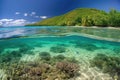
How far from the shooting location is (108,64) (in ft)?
23.2

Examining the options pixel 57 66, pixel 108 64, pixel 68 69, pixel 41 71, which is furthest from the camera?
pixel 108 64

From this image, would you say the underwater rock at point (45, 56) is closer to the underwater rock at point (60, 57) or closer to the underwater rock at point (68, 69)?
the underwater rock at point (60, 57)

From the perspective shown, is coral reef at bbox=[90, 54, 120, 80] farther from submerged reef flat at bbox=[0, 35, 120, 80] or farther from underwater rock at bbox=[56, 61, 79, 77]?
underwater rock at bbox=[56, 61, 79, 77]

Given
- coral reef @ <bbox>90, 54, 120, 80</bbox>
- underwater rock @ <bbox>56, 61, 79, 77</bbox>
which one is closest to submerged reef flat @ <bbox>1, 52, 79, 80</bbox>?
underwater rock @ <bbox>56, 61, 79, 77</bbox>

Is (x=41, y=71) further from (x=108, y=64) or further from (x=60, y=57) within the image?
(x=108, y=64)

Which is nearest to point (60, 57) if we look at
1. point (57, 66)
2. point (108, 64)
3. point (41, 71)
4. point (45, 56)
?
point (45, 56)

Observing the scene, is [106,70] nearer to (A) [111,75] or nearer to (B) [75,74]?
(A) [111,75]

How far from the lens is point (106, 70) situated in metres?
6.62

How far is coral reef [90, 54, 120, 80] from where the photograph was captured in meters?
6.51

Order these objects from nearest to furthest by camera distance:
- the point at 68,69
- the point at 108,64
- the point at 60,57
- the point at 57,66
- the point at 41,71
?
the point at 68,69
the point at 41,71
the point at 57,66
the point at 108,64
the point at 60,57

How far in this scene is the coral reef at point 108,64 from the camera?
21.4ft

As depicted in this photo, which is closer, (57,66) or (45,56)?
→ (57,66)

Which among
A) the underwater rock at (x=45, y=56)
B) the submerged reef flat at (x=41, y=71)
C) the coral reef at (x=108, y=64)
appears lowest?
the coral reef at (x=108, y=64)

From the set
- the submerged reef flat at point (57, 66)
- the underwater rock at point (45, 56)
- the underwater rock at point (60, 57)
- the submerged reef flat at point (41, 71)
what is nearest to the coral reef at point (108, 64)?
the submerged reef flat at point (57, 66)
